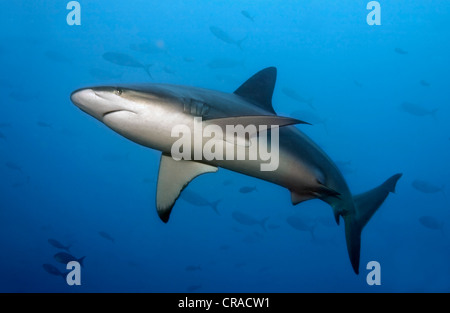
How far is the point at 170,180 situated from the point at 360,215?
246 centimetres

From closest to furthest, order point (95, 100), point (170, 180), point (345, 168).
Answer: point (95, 100), point (170, 180), point (345, 168)

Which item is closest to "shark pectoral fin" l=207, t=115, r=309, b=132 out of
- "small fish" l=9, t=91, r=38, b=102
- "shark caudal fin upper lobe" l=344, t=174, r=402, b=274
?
"shark caudal fin upper lobe" l=344, t=174, r=402, b=274

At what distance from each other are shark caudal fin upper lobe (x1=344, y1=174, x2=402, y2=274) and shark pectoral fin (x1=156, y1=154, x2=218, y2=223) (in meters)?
1.86

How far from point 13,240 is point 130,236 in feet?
80.4

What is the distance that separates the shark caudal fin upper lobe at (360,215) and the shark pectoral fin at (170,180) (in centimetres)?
186

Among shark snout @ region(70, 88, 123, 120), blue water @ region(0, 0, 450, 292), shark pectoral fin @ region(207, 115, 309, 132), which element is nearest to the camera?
shark snout @ region(70, 88, 123, 120)

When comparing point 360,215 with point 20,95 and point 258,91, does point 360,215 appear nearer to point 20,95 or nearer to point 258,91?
point 258,91

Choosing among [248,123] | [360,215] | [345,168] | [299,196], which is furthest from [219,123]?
[345,168]

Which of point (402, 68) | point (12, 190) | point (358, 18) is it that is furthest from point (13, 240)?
point (402, 68)

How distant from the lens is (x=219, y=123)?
9.15 feet

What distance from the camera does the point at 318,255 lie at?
3950 cm

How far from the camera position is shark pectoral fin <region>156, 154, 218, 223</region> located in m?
3.53

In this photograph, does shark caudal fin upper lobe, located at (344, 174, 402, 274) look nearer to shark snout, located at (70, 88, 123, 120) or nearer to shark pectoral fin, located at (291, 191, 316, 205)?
shark pectoral fin, located at (291, 191, 316, 205)

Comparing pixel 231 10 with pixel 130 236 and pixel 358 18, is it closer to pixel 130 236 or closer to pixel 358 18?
pixel 358 18
